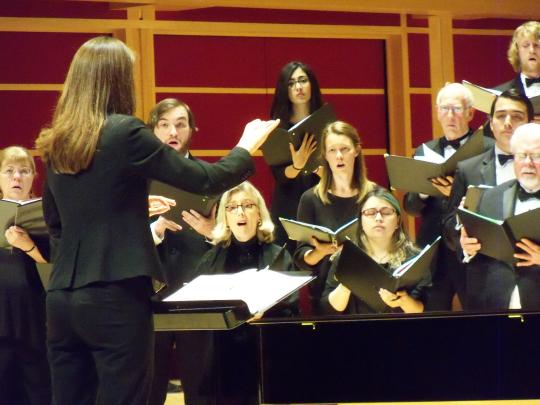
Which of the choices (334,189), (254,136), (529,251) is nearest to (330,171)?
(334,189)

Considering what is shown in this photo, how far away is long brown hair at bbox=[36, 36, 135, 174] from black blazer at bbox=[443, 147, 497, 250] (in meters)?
2.05

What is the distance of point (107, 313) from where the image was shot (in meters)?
2.25

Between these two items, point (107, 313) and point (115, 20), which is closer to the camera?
point (107, 313)

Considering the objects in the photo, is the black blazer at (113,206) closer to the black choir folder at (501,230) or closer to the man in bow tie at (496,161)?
the black choir folder at (501,230)

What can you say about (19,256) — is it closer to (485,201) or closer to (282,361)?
(282,361)

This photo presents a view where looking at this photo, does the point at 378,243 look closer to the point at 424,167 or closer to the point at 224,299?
the point at 424,167

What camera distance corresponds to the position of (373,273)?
12.5ft

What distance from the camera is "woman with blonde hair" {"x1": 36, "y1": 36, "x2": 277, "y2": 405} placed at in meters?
2.27

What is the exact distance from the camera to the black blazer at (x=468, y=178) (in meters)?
4.10

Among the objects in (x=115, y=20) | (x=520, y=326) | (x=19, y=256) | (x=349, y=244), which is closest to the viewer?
(x=520, y=326)

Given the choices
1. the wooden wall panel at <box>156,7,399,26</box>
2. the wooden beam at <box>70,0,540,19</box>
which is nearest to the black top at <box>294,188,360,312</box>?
the wooden beam at <box>70,0,540,19</box>

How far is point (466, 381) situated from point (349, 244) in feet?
2.10

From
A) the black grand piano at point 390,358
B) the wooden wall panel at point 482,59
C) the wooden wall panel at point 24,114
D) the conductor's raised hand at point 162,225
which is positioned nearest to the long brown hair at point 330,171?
the conductor's raised hand at point 162,225

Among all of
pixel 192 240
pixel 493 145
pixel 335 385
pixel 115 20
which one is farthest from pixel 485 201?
pixel 115 20
